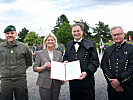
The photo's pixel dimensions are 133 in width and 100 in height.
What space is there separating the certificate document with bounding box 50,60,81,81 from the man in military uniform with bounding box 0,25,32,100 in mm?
851

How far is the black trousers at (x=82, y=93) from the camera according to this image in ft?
9.59

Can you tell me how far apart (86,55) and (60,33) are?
5943 cm

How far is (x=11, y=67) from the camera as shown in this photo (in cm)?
307

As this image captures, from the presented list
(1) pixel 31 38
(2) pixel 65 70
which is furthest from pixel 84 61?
(1) pixel 31 38

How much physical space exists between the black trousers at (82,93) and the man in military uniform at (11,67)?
112 centimetres

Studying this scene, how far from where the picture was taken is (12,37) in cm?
314

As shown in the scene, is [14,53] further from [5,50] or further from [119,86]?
[119,86]

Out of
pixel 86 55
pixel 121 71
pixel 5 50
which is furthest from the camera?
pixel 5 50

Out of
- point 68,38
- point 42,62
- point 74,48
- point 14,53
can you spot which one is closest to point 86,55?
point 74,48

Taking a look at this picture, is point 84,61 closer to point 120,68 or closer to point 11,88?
point 120,68

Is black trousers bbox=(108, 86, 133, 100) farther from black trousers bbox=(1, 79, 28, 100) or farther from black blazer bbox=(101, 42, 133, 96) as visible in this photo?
black trousers bbox=(1, 79, 28, 100)

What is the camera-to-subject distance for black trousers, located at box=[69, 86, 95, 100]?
2922mm

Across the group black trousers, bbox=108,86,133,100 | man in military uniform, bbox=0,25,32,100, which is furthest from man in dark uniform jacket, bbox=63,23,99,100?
man in military uniform, bbox=0,25,32,100

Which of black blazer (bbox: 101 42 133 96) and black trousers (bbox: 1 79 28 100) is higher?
black blazer (bbox: 101 42 133 96)
